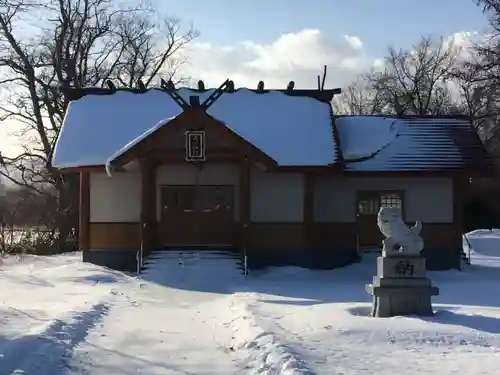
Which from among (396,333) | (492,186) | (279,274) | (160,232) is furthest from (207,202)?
(492,186)

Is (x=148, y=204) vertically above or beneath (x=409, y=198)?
beneath

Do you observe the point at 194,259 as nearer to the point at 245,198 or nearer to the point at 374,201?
the point at 245,198

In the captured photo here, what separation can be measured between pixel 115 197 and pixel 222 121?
4276mm

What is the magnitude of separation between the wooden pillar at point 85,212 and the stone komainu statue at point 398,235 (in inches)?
514

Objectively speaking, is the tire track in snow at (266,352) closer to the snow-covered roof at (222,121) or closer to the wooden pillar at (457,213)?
the snow-covered roof at (222,121)

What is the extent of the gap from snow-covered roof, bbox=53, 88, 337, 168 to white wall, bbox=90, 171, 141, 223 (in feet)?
2.51

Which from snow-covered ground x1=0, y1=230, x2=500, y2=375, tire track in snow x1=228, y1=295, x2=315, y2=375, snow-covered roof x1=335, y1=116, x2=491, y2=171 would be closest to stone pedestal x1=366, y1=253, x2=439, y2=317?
snow-covered ground x1=0, y1=230, x2=500, y2=375

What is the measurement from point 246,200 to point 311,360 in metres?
14.5

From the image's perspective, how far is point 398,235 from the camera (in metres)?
14.5

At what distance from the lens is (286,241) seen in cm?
2491

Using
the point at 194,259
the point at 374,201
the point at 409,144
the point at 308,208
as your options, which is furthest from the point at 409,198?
the point at 194,259

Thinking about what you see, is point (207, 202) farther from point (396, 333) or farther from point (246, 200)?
point (396, 333)

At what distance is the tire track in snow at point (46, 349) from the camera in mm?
9016

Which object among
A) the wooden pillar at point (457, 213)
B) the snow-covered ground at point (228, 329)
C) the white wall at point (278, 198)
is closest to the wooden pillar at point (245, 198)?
the white wall at point (278, 198)
